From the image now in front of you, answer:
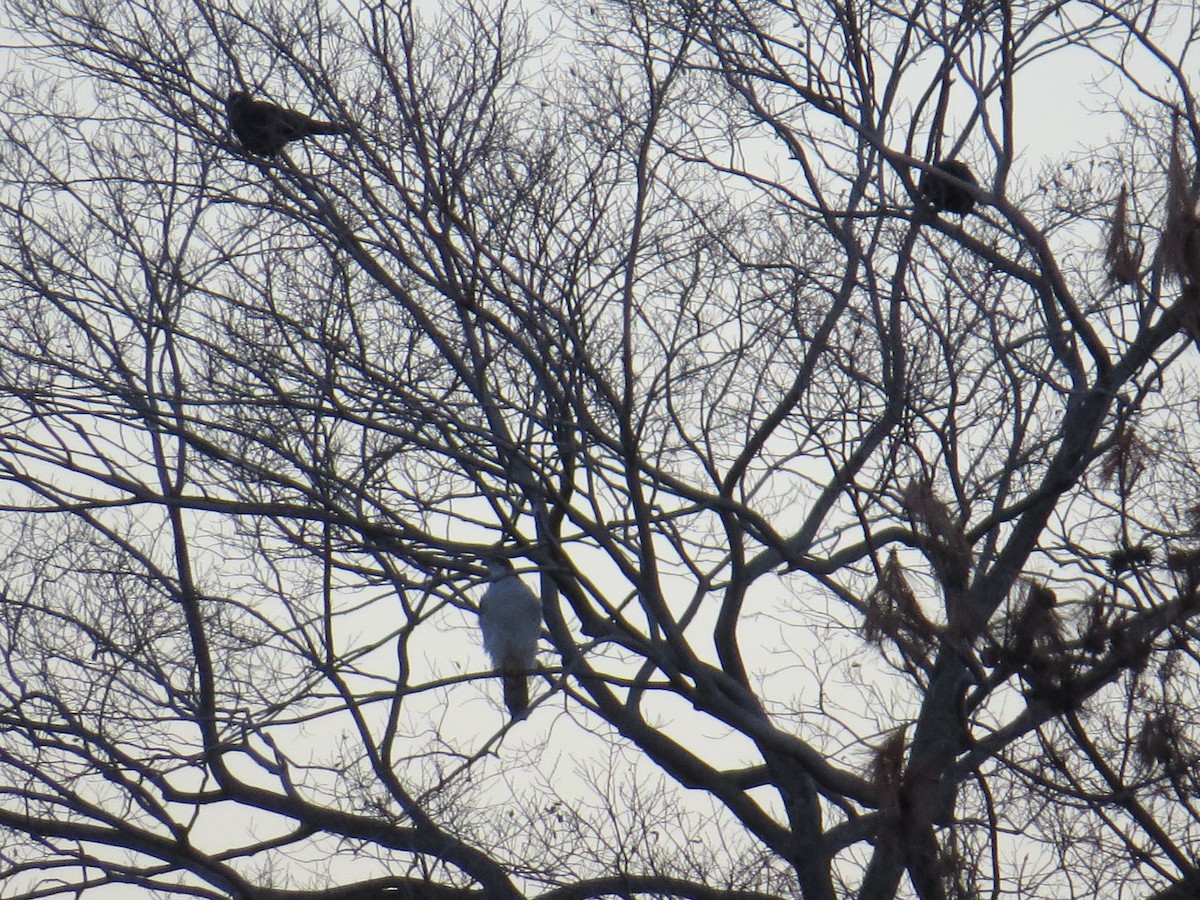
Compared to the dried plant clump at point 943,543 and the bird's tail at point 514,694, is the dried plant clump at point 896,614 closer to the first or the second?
the dried plant clump at point 943,543

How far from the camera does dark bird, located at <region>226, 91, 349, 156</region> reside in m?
5.39

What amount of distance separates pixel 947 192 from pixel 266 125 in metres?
2.71

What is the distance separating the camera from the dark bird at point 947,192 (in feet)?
19.5

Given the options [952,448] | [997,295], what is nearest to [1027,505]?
[952,448]

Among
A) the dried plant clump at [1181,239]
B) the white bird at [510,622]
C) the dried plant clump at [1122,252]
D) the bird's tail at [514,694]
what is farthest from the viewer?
the white bird at [510,622]

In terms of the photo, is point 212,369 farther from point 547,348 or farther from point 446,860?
point 446,860

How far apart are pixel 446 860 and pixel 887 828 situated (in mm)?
3808

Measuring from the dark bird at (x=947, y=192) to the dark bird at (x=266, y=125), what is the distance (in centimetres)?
233

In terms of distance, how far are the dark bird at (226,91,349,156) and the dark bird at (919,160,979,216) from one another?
2.33 m

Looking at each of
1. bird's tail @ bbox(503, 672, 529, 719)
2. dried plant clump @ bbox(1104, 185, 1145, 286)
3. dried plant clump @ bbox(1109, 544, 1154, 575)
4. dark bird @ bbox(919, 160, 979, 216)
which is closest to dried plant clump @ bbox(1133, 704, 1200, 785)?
dried plant clump @ bbox(1109, 544, 1154, 575)

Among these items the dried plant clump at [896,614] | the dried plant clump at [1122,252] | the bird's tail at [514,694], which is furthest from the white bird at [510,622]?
the dried plant clump at [1122,252]

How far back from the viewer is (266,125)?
541 centimetres

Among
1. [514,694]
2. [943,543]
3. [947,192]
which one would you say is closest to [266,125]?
[947,192]

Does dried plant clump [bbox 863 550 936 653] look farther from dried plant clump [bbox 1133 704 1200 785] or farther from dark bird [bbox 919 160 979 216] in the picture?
dark bird [bbox 919 160 979 216]
